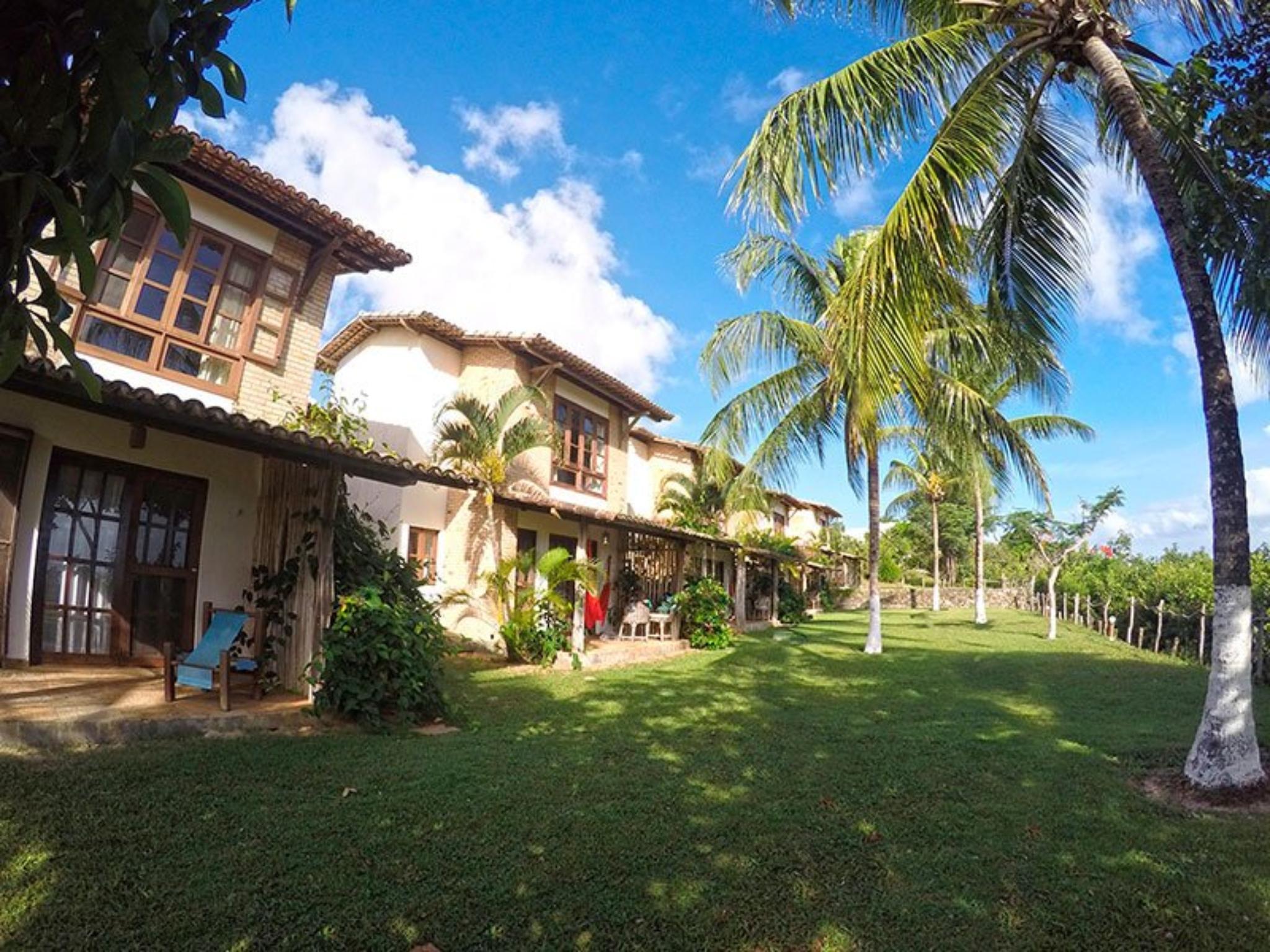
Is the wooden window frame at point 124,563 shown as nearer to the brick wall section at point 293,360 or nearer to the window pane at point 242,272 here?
the brick wall section at point 293,360

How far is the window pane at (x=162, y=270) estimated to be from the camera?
8023 millimetres

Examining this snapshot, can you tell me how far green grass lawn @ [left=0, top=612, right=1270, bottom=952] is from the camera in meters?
2.92

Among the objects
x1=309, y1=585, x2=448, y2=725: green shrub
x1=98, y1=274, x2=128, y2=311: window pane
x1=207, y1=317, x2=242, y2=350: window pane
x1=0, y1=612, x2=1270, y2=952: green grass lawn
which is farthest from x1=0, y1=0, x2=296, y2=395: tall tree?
x1=207, y1=317, x2=242, y2=350: window pane

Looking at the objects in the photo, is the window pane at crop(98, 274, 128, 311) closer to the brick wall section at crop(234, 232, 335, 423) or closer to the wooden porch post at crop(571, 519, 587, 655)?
the brick wall section at crop(234, 232, 335, 423)

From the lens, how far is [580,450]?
16.4 meters

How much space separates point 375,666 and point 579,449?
10.3 m

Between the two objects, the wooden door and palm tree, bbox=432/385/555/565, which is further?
palm tree, bbox=432/385/555/565

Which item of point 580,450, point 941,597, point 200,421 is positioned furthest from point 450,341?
point 941,597

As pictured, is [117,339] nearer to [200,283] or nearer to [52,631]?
[200,283]

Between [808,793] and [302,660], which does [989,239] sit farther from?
[302,660]

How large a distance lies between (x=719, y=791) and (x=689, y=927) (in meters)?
1.85

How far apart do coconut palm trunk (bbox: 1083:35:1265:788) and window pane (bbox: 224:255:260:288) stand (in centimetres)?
906

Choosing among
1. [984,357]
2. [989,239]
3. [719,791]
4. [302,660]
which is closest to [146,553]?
[302,660]

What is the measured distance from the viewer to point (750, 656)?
13406mm
